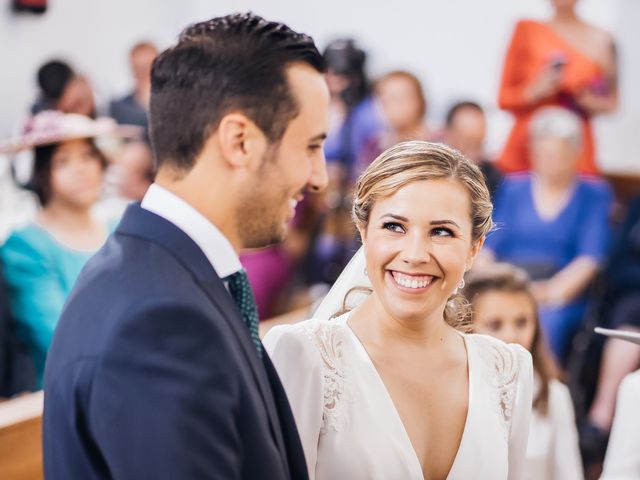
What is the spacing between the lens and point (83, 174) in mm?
3369

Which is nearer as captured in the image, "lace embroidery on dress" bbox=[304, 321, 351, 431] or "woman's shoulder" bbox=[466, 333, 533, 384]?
"lace embroidery on dress" bbox=[304, 321, 351, 431]

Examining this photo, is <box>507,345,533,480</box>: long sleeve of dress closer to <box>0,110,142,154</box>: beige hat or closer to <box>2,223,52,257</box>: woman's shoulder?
<box>2,223,52,257</box>: woman's shoulder

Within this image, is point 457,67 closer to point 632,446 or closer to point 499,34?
point 499,34

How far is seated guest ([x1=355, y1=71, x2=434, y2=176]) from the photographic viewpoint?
475 centimetres

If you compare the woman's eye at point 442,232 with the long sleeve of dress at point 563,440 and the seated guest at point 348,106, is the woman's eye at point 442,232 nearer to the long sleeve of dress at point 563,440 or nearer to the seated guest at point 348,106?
the long sleeve of dress at point 563,440

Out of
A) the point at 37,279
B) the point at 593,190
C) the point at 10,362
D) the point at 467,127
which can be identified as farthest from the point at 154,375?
the point at 467,127

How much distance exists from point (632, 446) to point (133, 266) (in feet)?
3.40

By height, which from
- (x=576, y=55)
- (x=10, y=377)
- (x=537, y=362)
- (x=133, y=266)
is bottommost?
(x=10, y=377)

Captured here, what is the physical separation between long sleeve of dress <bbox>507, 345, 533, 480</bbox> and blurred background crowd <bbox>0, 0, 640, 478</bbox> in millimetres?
474

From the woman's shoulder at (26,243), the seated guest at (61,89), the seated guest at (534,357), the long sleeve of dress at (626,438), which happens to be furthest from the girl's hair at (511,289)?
the seated guest at (61,89)

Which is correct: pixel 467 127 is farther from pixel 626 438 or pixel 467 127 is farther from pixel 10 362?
pixel 626 438

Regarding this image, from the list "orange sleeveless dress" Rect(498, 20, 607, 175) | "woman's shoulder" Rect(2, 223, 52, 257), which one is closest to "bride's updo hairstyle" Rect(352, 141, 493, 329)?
"woman's shoulder" Rect(2, 223, 52, 257)

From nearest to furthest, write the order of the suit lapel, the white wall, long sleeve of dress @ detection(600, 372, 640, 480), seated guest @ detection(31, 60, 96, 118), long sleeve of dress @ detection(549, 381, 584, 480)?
the suit lapel → long sleeve of dress @ detection(600, 372, 640, 480) → long sleeve of dress @ detection(549, 381, 584, 480) → seated guest @ detection(31, 60, 96, 118) → the white wall

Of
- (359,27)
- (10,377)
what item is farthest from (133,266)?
(359,27)
